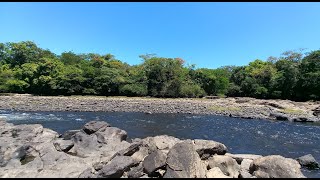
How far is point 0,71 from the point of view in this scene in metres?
54.6

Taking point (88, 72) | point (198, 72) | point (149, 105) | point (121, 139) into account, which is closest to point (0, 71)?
point (88, 72)

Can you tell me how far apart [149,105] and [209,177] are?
28.6 metres

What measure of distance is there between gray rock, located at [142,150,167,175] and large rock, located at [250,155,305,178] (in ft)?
10.1

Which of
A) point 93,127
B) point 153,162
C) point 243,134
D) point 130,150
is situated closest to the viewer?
point 153,162

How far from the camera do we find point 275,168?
8898mm

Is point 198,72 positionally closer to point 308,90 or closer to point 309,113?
point 308,90

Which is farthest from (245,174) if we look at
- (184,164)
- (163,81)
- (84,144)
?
(163,81)

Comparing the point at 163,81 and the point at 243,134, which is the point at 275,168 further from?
the point at 163,81

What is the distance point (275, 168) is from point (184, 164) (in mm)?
2909

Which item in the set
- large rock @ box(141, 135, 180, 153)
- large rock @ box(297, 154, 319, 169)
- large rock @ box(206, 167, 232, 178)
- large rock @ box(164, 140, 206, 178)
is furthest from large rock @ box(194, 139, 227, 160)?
large rock @ box(297, 154, 319, 169)

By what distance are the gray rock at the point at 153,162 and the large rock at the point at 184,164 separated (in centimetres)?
24

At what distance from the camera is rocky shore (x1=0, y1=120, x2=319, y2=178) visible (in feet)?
29.1

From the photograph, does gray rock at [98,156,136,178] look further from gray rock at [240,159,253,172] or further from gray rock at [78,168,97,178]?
gray rock at [240,159,253,172]

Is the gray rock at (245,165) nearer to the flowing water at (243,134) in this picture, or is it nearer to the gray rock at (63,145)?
the flowing water at (243,134)
